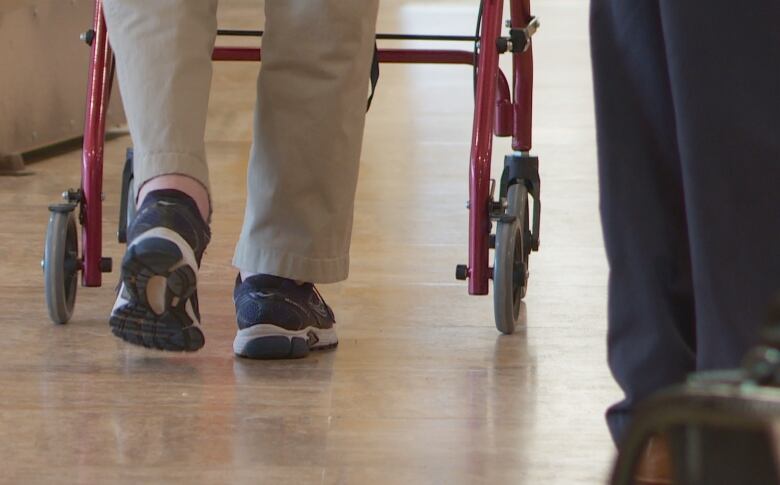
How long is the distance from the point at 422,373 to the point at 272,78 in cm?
36

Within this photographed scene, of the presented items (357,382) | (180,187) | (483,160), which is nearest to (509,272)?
(483,160)

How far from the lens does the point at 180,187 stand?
1281 mm

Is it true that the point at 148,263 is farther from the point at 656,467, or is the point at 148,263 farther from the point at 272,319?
the point at 656,467

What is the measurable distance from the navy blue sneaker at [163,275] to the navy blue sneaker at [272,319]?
0.16 m

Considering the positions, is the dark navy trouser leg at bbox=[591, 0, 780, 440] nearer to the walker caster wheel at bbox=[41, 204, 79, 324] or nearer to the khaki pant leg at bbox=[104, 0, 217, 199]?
the khaki pant leg at bbox=[104, 0, 217, 199]

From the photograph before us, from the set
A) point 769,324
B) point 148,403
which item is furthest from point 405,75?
point 769,324

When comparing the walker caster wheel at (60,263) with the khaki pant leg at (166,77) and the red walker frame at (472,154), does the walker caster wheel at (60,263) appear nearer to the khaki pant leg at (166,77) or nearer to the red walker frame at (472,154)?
the red walker frame at (472,154)

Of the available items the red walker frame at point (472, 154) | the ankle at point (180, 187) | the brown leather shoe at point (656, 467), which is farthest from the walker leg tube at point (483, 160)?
the brown leather shoe at point (656, 467)

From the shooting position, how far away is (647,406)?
35 centimetres

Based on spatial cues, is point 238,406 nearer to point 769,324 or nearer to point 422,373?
point 422,373

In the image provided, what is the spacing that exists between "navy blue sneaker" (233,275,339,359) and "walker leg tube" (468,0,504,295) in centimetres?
20

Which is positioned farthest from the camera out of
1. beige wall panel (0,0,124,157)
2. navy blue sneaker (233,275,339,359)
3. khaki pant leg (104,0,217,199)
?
beige wall panel (0,0,124,157)

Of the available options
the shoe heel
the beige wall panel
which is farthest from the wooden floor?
the beige wall panel

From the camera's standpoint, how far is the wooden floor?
44.4 inches
